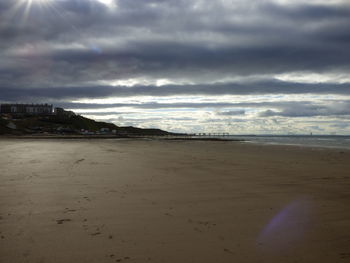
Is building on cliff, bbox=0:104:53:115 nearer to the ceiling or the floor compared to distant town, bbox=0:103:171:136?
nearer to the ceiling

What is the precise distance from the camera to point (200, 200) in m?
6.48

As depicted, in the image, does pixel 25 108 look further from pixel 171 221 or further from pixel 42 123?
pixel 171 221

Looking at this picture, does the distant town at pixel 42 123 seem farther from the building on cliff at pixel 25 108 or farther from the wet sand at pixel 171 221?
the wet sand at pixel 171 221

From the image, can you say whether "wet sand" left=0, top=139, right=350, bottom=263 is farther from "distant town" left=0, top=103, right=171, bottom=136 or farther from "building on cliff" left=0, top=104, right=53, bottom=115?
"building on cliff" left=0, top=104, right=53, bottom=115

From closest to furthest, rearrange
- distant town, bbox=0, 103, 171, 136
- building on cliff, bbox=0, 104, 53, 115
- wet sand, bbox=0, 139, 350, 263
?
wet sand, bbox=0, 139, 350, 263 → distant town, bbox=0, 103, 171, 136 → building on cliff, bbox=0, 104, 53, 115

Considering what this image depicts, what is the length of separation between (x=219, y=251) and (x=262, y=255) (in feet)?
1.79

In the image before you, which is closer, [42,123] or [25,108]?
[42,123]

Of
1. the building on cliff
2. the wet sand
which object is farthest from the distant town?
the wet sand

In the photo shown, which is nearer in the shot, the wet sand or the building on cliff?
the wet sand

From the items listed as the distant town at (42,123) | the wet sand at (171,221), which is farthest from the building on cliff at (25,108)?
the wet sand at (171,221)

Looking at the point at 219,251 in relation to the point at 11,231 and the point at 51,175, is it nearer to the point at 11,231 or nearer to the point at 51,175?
the point at 11,231

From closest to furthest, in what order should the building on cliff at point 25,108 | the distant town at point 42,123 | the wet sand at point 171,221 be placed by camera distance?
the wet sand at point 171,221, the distant town at point 42,123, the building on cliff at point 25,108

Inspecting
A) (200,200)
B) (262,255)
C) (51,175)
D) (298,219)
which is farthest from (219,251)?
(51,175)

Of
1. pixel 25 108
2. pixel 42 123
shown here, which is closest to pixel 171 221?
pixel 42 123
